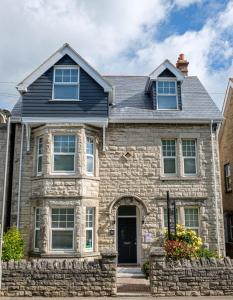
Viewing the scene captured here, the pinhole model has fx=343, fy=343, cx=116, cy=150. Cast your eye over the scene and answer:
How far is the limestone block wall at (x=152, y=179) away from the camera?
16.5 m

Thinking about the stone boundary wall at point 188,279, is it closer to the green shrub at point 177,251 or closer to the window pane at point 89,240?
the green shrub at point 177,251

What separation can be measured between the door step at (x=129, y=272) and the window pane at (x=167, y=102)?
26.7 ft

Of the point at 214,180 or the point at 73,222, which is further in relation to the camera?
the point at 214,180

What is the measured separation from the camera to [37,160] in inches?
661

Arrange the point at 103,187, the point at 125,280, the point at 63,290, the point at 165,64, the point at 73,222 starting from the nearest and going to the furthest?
the point at 63,290, the point at 125,280, the point at 73,222, the point at 103,187, the point at 165,64

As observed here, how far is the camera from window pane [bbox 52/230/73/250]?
50.6 ft

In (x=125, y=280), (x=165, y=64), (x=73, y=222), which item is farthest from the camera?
(x=165, y=64)

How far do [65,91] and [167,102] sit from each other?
533cm

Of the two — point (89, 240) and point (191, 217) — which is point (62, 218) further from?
point (191, 217)

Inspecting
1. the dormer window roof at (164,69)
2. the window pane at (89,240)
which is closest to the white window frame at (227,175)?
the dormer window roof at (164,69)

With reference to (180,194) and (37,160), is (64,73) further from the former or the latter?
(180,194)

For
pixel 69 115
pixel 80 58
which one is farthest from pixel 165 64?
pixel 69 115

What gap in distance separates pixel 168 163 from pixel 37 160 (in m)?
6.52

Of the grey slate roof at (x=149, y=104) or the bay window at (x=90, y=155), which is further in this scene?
the grey slate roof at (x=149, y=104)
